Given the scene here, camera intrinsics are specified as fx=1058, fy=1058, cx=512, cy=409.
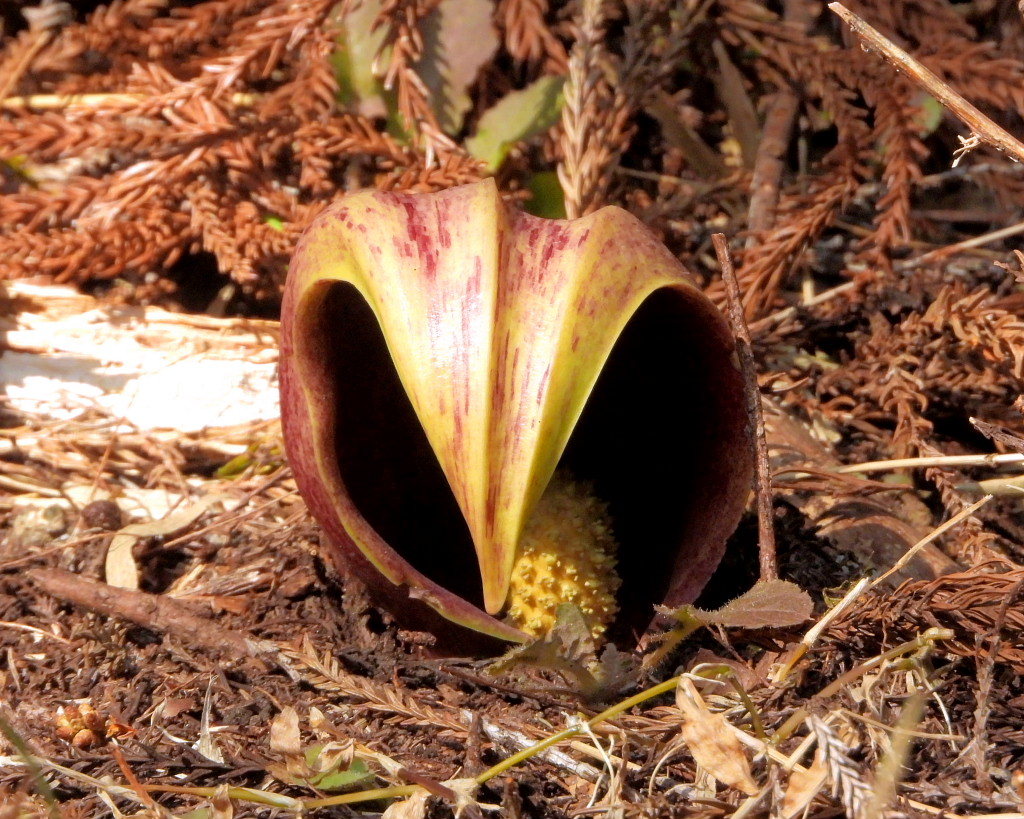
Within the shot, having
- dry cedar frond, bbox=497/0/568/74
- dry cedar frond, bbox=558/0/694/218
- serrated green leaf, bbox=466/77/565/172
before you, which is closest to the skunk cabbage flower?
dry cedar frond, bbox=558/0/694/218

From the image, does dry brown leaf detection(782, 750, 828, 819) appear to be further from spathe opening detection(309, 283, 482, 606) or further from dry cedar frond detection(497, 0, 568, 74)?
dry cedar frond detection(497, 0, 568, 74)

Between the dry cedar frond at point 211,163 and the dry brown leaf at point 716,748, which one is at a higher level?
the dry cedar frond at point 211,163

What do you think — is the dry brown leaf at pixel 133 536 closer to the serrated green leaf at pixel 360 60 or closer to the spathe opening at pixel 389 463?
the spathe opening at pixel 389 463

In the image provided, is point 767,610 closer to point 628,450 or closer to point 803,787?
point 803,787

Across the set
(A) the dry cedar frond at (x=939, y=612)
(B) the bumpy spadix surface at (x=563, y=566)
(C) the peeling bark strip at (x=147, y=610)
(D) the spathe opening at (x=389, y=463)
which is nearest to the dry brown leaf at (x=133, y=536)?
(C) the peeling bark strip at (x=147, y=610)

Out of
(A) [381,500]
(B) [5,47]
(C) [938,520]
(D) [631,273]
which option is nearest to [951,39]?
(C) [938,520]

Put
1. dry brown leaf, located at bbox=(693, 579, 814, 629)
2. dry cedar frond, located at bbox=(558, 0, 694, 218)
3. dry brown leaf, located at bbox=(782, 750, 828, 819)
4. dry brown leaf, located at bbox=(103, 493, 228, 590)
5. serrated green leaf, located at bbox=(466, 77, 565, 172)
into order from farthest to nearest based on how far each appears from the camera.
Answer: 1. serrated green leaf, located at bbox=(466, 77, 565, 172)
2. dry cedar frond, located at bbox=(558, 0, 694, 218)
3. dry brown leaf, located at bbox=(103, 493, 228, 590)
4. dry brown leaf, located at bbox=(693, 579, 814, 629)
5. dry brown leaf, located at bbox=(782, 750, 828, 819)
